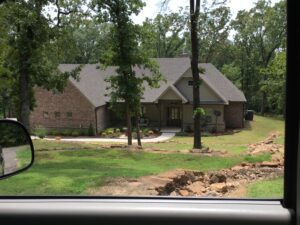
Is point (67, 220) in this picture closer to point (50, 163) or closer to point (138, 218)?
point (138, 218)

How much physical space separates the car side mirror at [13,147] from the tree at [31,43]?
425 inches

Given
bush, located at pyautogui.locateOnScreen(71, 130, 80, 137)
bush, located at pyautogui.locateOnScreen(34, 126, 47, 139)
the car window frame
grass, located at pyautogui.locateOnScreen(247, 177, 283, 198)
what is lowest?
bush, located at pyautogui.locateOnScreen(71, 130, 80, 137)

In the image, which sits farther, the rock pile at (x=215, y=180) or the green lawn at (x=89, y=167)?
the green lawn at (x=89, y=167)

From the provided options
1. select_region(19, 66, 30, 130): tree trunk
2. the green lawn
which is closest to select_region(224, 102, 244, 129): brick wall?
select_region(19, 66, 30, 130): tree trunk

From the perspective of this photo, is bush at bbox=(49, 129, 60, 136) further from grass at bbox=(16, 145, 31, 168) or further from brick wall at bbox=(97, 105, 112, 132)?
grass at bbox=(16, 145, 31, 168)

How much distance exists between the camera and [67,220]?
185 cm

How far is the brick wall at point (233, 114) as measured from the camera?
23548mm

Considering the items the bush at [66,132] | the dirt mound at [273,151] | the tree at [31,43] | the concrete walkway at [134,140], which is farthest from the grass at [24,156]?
the bush at [66,132]

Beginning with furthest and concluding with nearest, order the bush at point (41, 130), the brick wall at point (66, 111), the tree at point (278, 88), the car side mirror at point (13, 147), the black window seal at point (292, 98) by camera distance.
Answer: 1. the brick wall at point (66, 111)
2. the bush at point (41, 130)
3. the tree at point (278, 88)
4. the car side mirror at point (13, 147)
5. the black window seal at point (292, 98)

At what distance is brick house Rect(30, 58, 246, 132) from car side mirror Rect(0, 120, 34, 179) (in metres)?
20.7

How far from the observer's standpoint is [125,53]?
49.1ft

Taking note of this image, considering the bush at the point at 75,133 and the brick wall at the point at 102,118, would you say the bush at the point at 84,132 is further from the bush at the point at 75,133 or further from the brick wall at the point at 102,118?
the brick wall at the point at 102,118

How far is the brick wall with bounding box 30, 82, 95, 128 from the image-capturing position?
907 inches

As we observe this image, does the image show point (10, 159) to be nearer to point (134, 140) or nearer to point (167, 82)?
point (134, 140)
